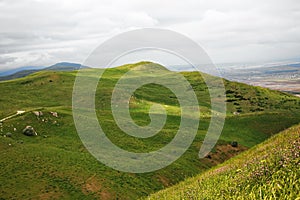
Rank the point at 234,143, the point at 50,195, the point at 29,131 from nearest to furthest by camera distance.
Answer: the point at 50,195 → the point at 29,131 → the point at 234,143

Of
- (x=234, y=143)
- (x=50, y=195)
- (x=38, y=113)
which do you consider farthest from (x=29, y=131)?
(x=234, y=143)

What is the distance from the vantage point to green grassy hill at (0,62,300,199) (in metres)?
47.6

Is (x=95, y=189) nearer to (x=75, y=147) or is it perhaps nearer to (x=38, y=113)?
(x=75, y=147)

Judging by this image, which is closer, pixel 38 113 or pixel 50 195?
pixel 50 195

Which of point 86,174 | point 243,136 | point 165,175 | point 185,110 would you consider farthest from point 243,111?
point 86,174

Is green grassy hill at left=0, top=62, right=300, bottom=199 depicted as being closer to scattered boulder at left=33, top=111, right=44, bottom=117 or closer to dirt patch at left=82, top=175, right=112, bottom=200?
dirt patch at left=82, top=175, right=112, bottom=200

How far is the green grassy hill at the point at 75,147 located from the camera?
47.6m

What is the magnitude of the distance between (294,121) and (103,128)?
81.4 metres

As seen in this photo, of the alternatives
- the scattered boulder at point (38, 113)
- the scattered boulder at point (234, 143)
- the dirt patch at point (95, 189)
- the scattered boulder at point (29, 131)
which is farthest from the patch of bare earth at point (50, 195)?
the scattered boulder at point (234, 143)

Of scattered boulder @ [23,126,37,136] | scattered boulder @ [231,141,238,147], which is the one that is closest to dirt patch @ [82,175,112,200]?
scattered boulder @ [23,126,37,136]

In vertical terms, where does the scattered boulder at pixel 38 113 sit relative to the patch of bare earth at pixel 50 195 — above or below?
above

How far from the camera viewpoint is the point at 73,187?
4741 centimetres

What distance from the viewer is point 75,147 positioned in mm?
65562

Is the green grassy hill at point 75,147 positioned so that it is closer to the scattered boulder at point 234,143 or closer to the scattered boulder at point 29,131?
the scattered boulder at point 29,131
